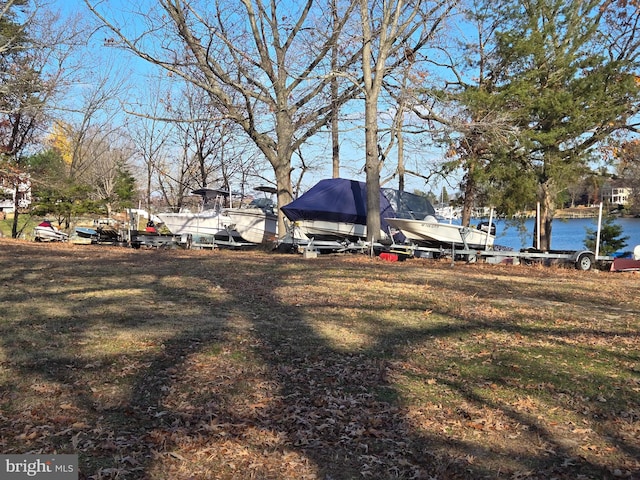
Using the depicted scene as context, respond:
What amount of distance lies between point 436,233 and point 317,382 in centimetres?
1316

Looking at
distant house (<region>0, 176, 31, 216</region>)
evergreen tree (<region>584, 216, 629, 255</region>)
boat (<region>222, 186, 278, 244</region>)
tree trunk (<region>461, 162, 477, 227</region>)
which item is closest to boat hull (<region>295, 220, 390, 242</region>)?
boat (<region>222, 186, 278, 244</region>)

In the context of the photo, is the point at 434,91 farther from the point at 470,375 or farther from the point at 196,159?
the point at 196,159

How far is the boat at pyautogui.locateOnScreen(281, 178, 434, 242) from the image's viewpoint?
1914cm

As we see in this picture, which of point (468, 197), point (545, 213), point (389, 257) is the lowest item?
point (389, 257)

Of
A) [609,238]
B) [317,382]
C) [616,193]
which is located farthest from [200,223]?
[616,193]

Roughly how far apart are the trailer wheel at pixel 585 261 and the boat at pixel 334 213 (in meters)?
5.43

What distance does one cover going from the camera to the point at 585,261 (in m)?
15.9

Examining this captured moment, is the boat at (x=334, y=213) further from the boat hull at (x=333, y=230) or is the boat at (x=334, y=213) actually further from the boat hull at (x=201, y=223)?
the boat hull at (x=201, y=223)

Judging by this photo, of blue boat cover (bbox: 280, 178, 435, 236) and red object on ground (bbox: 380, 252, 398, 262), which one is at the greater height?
blue boat cover (bbox: 280, 178, 435, 236)

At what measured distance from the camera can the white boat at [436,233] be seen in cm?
1780

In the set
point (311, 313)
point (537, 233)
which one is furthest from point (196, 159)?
point (311, 313)

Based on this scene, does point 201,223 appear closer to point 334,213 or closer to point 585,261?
point 334,213

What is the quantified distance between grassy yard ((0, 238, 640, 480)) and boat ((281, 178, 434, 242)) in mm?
9486

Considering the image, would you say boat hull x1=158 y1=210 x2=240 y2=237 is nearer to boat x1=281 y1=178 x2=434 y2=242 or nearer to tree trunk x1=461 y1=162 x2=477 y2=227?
boat x1=281 y1=178 x2=434 y2=242
